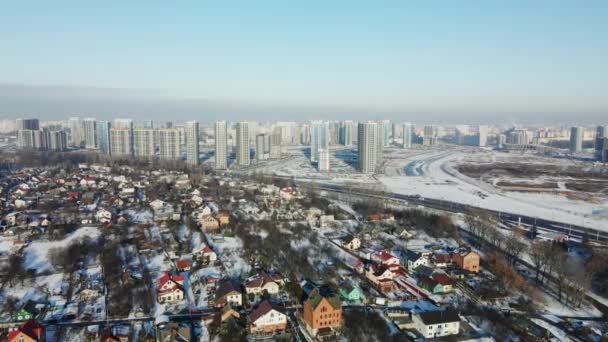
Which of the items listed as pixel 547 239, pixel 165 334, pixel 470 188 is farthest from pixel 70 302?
pixel 470 188

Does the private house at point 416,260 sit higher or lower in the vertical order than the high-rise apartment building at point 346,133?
lower

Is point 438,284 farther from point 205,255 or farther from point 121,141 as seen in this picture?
point 121,141

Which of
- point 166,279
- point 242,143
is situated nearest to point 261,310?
point 166,279

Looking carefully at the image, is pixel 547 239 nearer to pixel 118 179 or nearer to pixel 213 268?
pixel 213 268

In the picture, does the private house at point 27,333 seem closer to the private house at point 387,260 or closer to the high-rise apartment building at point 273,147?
the private house at point 387,260

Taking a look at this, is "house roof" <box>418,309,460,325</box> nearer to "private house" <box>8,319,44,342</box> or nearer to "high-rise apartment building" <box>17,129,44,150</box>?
"private house" <box>8,319,44,342</box>

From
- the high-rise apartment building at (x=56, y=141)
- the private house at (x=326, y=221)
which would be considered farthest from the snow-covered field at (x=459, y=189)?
the high-rise apartment building at (x=56, y=141)
